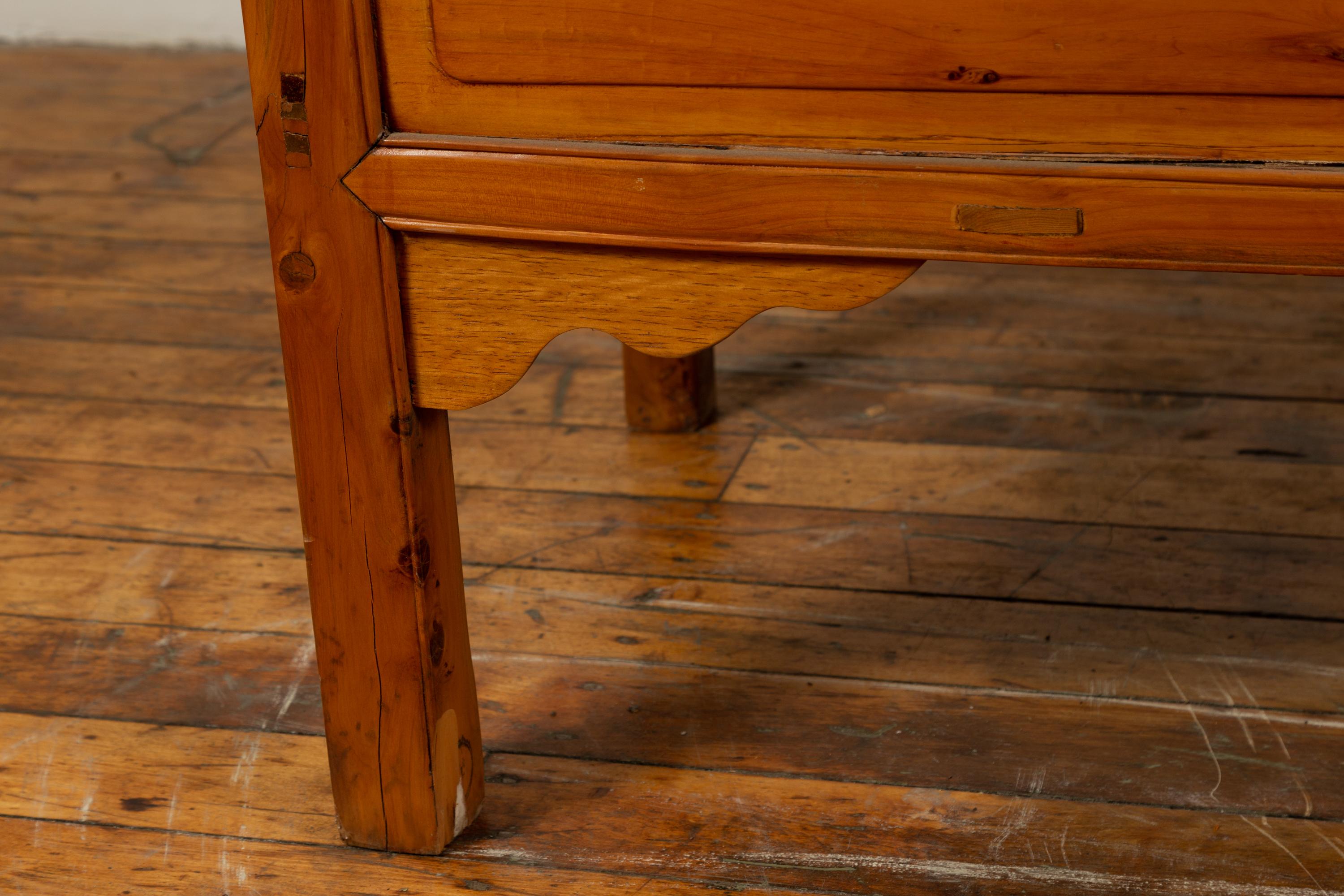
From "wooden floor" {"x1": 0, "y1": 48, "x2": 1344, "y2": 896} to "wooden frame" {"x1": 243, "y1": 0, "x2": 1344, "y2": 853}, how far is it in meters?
0.23

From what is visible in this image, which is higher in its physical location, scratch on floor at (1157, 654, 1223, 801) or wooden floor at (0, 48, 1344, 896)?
wooden floor at (0, 48, 1344, 896)

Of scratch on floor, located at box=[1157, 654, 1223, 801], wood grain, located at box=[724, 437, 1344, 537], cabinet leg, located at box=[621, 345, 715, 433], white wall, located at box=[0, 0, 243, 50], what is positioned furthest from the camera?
white wall, located at box=[0, 0, 243, 50]

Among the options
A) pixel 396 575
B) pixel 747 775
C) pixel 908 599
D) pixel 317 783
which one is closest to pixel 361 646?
pixel 396 575

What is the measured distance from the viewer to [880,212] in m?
0.80

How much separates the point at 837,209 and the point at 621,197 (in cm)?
13

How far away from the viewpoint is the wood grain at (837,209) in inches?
30.0

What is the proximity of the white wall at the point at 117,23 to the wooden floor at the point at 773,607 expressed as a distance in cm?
175

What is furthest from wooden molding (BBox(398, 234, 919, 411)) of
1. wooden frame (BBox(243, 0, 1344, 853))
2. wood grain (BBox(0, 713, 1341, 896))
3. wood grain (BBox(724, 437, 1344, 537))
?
wood grain (BBox(724, 437, 1344, 537))

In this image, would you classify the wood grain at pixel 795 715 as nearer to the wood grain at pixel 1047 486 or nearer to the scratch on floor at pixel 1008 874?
the scratch on floor at pixel 1008 874

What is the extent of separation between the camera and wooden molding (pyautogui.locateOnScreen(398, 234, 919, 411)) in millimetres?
839

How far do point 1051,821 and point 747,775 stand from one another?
0.75 feet

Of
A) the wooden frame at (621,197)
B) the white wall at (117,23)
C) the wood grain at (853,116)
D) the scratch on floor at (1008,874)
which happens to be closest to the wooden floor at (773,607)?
the scratch on floor at (1008,874)

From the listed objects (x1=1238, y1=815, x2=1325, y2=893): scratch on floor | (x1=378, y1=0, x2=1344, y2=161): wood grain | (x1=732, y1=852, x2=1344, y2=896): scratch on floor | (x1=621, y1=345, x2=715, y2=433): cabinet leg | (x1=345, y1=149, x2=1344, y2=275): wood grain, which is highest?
(x1=378, y1=0, x2=1344, y2=161): wood grain

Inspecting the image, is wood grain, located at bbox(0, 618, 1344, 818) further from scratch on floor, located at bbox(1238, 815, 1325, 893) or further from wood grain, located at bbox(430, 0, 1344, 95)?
wood grain, located at bbox(430, 0, 1344, 95)
